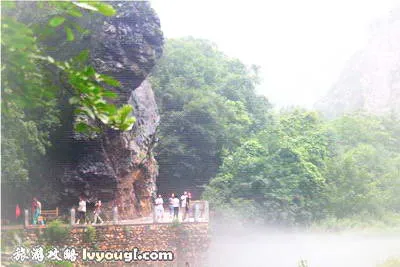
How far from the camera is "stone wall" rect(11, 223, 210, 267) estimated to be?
166 inches

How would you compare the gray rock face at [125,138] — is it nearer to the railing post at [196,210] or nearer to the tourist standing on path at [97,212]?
the tourist standing on path at [97,212]

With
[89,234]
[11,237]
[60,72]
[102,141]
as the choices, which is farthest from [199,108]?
[60,72]

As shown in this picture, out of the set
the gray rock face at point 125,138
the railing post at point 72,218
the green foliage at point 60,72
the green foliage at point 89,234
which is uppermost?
the gray rock face at point 125,138

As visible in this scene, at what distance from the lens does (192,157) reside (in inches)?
188

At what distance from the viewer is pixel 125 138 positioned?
5332 mm

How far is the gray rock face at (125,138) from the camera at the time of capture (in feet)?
15.5

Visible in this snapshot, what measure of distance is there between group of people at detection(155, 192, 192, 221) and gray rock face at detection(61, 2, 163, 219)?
10.9 inches

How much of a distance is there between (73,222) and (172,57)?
1.99 metres

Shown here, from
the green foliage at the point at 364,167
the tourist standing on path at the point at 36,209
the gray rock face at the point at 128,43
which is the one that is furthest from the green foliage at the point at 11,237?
the green foliage at the point at 364,167

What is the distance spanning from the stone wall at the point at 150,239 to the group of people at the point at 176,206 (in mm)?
85

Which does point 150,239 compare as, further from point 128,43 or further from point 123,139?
point 128,43

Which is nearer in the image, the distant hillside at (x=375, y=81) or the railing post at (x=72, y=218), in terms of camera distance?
the railing post at (x=72, y=218)

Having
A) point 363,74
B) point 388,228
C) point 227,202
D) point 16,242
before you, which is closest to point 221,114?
point 227,202

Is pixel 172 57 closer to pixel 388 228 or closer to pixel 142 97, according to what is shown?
pixel 142 97
